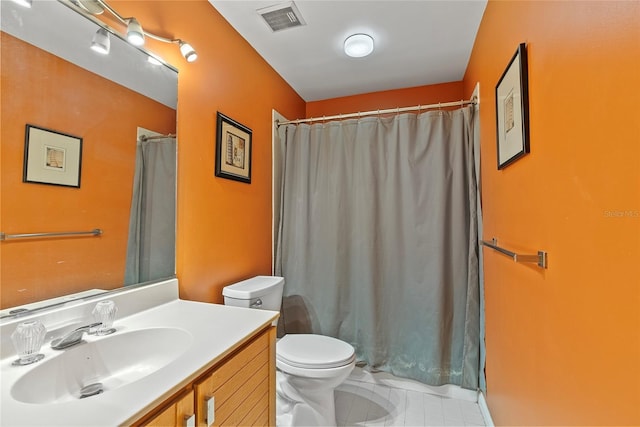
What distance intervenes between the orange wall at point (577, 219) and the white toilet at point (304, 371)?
817 mm

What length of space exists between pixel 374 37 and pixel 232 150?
3.97 feet

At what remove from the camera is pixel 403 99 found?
8.64ft

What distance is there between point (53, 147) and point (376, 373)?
2.23 m

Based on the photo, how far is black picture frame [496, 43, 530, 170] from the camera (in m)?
1.02

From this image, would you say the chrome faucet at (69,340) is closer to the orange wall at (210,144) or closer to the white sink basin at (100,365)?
the white sink basin at (100,365)

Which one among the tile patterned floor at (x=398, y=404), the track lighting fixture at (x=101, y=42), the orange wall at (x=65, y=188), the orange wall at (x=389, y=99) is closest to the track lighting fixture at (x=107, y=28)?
the track lighting fixture at (x=101, y=42)

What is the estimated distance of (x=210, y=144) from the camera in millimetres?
1598

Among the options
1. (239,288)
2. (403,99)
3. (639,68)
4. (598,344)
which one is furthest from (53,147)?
(403,99)

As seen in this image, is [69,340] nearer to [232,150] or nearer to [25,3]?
[25,3]

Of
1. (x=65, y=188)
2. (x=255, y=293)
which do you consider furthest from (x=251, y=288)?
(x=65, y=188)

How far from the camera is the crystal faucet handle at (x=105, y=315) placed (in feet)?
3.24

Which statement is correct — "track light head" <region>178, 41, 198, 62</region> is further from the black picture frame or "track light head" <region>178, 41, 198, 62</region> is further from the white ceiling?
the black picture frame

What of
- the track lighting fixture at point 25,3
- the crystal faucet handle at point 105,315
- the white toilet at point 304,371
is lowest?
the white toilet at point 304,371

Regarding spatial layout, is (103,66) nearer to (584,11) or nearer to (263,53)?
(263,53)
